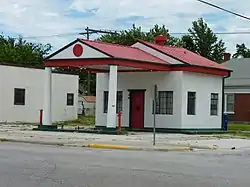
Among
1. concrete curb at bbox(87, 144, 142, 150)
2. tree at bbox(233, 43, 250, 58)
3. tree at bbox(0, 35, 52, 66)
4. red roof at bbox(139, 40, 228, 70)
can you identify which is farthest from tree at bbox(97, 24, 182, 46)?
concrete curb at bbox(87, 144, 142, 150)

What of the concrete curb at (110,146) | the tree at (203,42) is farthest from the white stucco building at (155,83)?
the tree at (203,42)

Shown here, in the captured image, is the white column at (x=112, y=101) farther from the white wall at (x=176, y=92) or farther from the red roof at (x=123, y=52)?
the white wall at (x=176, y=92)

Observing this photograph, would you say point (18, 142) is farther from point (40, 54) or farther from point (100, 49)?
point (40, 54)

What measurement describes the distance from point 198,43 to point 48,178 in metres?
82.4

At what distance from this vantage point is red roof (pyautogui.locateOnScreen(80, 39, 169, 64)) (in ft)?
108

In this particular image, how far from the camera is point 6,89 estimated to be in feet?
146

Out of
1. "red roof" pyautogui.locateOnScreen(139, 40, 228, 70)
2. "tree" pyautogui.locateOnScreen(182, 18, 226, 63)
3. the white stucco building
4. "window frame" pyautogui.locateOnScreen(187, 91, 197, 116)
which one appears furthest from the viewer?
"tree" pyautogui.locateOnScreen(182, 18, 226, 63)

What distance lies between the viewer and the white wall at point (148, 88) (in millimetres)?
35219

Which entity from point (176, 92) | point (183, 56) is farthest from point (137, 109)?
point (183, 56)

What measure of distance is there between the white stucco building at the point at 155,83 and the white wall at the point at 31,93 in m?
9.25

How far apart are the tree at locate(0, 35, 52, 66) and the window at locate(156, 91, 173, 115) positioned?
37.8m

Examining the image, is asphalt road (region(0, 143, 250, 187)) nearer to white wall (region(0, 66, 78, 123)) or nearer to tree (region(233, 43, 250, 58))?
white wall (region(0, 66, 78, 123))

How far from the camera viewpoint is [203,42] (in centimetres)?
9406

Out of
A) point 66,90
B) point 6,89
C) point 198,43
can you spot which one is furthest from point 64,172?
point 198,43
